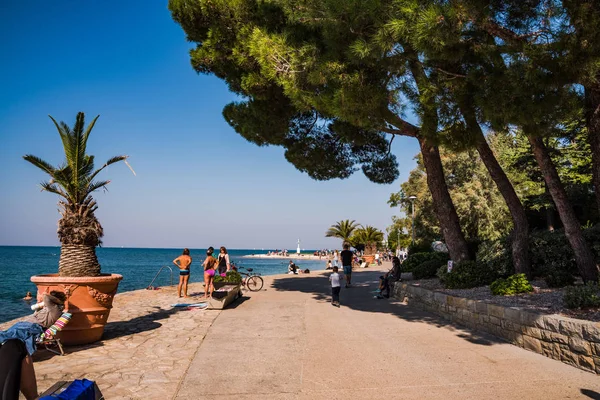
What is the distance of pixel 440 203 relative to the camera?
12.3m

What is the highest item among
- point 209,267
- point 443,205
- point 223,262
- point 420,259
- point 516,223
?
point 443,205

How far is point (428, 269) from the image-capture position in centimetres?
1438

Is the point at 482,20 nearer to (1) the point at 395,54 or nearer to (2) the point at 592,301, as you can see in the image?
(1) the point at 395,54

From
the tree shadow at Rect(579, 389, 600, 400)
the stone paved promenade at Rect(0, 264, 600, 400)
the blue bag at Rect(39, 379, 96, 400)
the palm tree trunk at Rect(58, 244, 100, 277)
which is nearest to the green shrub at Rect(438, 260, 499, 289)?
the stone paved promenade at Rect(0, 264, 600, 400)

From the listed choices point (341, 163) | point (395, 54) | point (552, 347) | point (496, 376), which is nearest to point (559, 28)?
point (395, 54)

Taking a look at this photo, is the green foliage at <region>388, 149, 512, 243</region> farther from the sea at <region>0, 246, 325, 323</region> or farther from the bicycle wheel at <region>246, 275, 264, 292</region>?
the sea at <region>0, 246, 325, 323</region>

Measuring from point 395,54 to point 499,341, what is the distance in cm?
602

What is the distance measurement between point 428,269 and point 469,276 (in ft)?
13.1

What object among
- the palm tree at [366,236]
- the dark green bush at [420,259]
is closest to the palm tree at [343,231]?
the palm tree at [366,236]

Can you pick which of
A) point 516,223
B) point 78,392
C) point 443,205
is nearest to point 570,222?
point 516,223

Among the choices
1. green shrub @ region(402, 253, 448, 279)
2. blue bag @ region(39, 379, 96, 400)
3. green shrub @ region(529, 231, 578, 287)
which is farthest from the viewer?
green shrub @ region(402, 253, 448, 279)

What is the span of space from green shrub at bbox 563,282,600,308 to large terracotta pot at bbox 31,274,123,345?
24.4ft

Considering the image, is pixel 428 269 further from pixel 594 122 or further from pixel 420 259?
pixel 594 122

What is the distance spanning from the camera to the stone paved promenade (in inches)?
176
